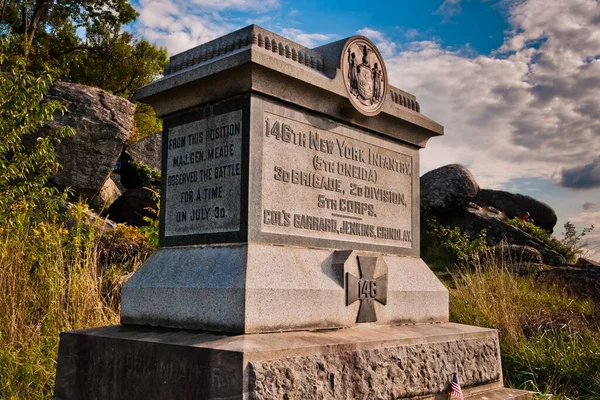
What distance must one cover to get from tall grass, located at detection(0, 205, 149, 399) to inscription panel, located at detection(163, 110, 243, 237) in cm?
191

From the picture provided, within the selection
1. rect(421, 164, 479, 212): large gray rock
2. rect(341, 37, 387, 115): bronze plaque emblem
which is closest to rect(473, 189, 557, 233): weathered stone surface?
rect(421, 164, 479, 212): large gray rock

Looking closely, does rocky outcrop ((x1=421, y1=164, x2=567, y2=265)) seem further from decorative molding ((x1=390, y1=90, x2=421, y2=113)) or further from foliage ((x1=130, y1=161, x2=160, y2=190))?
decorative molding ((x1=390, y1=90, x2=421, y2=113))

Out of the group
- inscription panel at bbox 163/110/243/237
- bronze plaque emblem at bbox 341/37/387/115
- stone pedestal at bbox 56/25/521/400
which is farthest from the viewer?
bronze plaque emblem at bbox 341/37/387/115

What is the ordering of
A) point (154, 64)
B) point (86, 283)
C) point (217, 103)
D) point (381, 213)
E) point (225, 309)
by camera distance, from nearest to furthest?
point (225, 309) < point (217, 103) < point (381, 213) < point (86, 283) < point (154, 64)

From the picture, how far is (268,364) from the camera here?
3236 millimetres

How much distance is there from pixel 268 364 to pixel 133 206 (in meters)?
10.2

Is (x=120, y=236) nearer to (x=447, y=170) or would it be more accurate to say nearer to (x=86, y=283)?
(x=86, y=283)

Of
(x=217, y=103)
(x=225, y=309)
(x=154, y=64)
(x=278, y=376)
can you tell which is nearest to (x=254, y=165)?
(x=217, y=103)

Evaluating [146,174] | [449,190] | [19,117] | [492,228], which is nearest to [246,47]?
[19,117]

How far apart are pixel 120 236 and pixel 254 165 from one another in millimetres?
6417

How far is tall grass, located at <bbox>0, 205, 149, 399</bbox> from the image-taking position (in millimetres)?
5164

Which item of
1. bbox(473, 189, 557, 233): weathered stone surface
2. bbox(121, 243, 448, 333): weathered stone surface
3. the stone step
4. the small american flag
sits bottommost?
the stone step

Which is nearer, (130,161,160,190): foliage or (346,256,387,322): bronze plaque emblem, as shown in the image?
(346,256,387,322): bronze plaque emblem

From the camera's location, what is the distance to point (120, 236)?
977 centimetres
